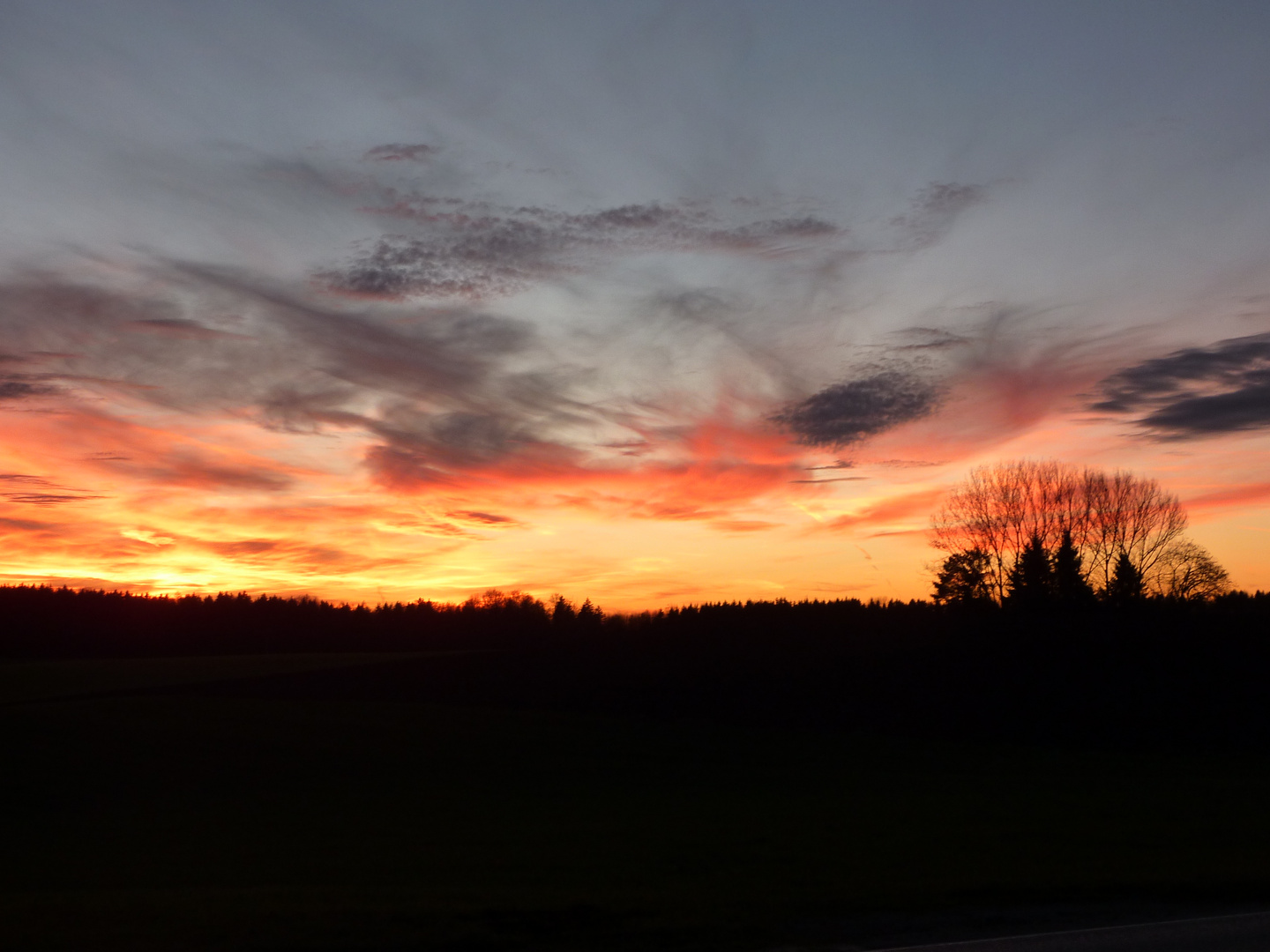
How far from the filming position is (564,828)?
25.9m

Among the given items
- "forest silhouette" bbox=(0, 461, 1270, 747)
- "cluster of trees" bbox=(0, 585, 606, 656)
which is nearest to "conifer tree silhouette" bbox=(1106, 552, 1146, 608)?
"forest silhouette" bbox=(0, 461, 1270, 747)

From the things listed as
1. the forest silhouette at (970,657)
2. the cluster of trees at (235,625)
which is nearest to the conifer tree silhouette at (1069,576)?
the forest silhouette at (970,657)

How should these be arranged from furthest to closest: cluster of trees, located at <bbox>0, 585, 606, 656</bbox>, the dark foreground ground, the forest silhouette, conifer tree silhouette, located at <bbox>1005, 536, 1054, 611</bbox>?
cluster of trees, located at <bbox>0, 585, 606, 656</bbox>
conifer tree silhouette, located at <bbox>1005, 536, 1054, 611</bbox>
the forest silhouette
the dark foreground ground

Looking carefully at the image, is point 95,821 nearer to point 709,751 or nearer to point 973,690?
point 709,751

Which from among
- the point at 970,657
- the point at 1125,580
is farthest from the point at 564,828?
the point at 1125,580

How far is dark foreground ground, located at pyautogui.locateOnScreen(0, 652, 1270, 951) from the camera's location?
13.0 m

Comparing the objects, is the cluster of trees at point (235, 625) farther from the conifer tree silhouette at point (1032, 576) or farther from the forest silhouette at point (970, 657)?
the conifer tree silhouette at point (1032, 576)

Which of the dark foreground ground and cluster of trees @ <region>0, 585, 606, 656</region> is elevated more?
cluster of trees @ <region>0, 585, 606, 656</region>

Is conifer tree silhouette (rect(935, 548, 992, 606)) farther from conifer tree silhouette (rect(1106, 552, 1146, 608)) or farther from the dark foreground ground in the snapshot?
the dark foreground ground

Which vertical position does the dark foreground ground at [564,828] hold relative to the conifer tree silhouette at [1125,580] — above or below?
below

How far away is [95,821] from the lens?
28156 millimetres

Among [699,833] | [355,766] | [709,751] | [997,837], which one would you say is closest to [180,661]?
[355,766]

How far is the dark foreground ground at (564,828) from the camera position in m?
13.0

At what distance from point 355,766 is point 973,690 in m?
37.9
